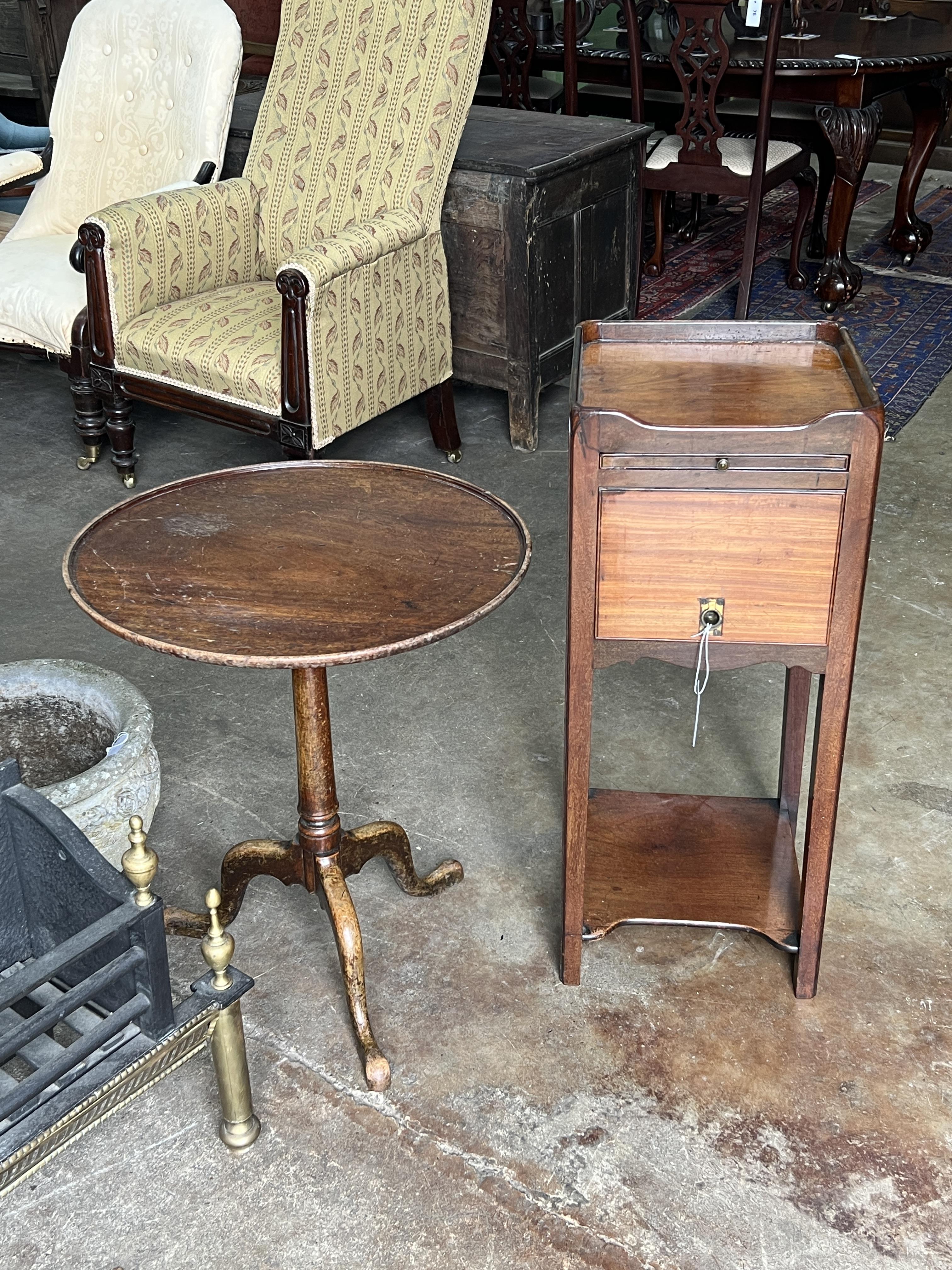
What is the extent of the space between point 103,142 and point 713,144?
6.66ft

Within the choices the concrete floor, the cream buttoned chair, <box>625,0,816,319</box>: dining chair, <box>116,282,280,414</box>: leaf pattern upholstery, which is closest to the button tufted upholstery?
the cream buttoned chair

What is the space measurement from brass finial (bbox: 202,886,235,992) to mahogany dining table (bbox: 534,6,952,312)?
12.4ft

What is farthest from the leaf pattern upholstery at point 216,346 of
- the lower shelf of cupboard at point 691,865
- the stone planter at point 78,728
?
the lower shelf of cupboard at point 691,865

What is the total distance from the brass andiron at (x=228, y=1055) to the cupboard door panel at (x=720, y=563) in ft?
1.94

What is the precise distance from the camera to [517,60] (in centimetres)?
500

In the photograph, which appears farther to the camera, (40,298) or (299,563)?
(40,298)

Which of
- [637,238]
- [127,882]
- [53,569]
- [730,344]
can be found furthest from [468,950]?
[637,238]

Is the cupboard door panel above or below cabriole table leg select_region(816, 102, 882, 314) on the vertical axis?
above

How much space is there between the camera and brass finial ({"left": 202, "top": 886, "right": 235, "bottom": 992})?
4.95 ft

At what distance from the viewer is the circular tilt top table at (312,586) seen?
1.58 metres

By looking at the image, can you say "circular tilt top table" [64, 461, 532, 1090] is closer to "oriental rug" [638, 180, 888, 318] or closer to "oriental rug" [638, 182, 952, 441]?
"oriental rug" [638, 182, 952, 441]

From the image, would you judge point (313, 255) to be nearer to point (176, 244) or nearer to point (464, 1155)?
point (176, 244)

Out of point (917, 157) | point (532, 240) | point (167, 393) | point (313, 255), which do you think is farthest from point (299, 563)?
point (917, 157)

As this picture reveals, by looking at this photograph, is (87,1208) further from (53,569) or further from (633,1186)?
A: (53,569)
